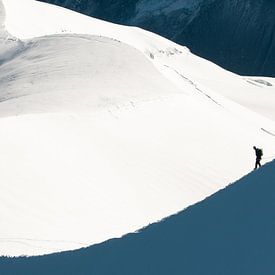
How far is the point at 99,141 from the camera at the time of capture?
939 inches

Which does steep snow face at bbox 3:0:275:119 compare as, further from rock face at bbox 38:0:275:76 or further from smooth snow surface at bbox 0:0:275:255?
rock face at bbox 38:0:275:76

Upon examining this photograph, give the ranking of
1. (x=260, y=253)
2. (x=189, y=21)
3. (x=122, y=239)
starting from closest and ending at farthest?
(x=260, y=253) → (x=122, y=239) → (x=189, y=21)

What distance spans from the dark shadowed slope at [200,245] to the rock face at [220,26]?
4735 inches

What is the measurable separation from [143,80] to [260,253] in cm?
2533

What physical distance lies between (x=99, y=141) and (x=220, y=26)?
4709 inches

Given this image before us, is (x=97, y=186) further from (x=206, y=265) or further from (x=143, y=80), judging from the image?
(x=143, y=80)

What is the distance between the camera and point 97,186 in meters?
19.8

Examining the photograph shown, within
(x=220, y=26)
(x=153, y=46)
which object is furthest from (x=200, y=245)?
(x=220, y=26)

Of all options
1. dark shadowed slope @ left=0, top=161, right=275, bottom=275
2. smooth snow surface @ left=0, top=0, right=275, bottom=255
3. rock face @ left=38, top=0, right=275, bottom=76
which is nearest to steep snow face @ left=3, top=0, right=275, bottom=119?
smooth snow surface @ left=0, top=0, right=275, bottom=255

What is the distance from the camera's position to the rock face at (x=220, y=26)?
134m

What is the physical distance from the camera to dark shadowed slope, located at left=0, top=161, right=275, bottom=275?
27.8ft

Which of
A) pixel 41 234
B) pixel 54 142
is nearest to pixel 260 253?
pixel 41 234

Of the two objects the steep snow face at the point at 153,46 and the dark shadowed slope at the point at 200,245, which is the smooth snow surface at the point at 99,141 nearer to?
the steep snow face at the point at 153,46

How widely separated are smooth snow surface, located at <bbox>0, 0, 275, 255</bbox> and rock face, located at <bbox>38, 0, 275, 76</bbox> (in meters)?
89.4
